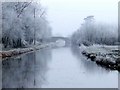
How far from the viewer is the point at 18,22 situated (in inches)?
2010

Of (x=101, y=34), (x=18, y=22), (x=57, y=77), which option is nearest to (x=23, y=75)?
(x=57, y=77)

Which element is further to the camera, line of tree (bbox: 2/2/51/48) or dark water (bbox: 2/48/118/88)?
line of tree (bbox: 2/2/51/48)

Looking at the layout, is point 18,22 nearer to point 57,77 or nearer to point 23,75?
point 23,75

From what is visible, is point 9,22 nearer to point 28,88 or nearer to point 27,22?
point 27,22

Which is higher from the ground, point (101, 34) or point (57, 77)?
point (101, 34)

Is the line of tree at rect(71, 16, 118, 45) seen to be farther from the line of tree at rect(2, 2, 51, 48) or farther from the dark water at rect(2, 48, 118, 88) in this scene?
the dark water at rect(2, 48, 118, 88)

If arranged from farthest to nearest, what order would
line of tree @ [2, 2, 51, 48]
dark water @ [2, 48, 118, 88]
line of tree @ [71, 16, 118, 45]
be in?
1. line of tree @ [71, 16, 118, 45]
2. line of tree @ [2, 2, 51, 48]
3. dark water @ [2, 48, 118, 88]

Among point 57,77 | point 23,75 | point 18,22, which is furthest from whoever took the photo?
point 18,22

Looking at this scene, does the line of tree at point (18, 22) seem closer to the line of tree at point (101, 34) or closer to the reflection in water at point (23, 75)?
the reflection in water at point (23, 75)

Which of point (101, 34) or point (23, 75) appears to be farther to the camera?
point (101, 34)

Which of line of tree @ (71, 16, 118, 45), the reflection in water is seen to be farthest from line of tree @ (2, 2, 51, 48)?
line of tree @ (71, 16, 118, 45)

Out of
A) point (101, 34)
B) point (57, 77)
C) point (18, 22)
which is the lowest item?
point (57, 77)

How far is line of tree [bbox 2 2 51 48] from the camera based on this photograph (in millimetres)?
46406

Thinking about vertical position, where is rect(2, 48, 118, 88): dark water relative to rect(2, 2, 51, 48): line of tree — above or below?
below
